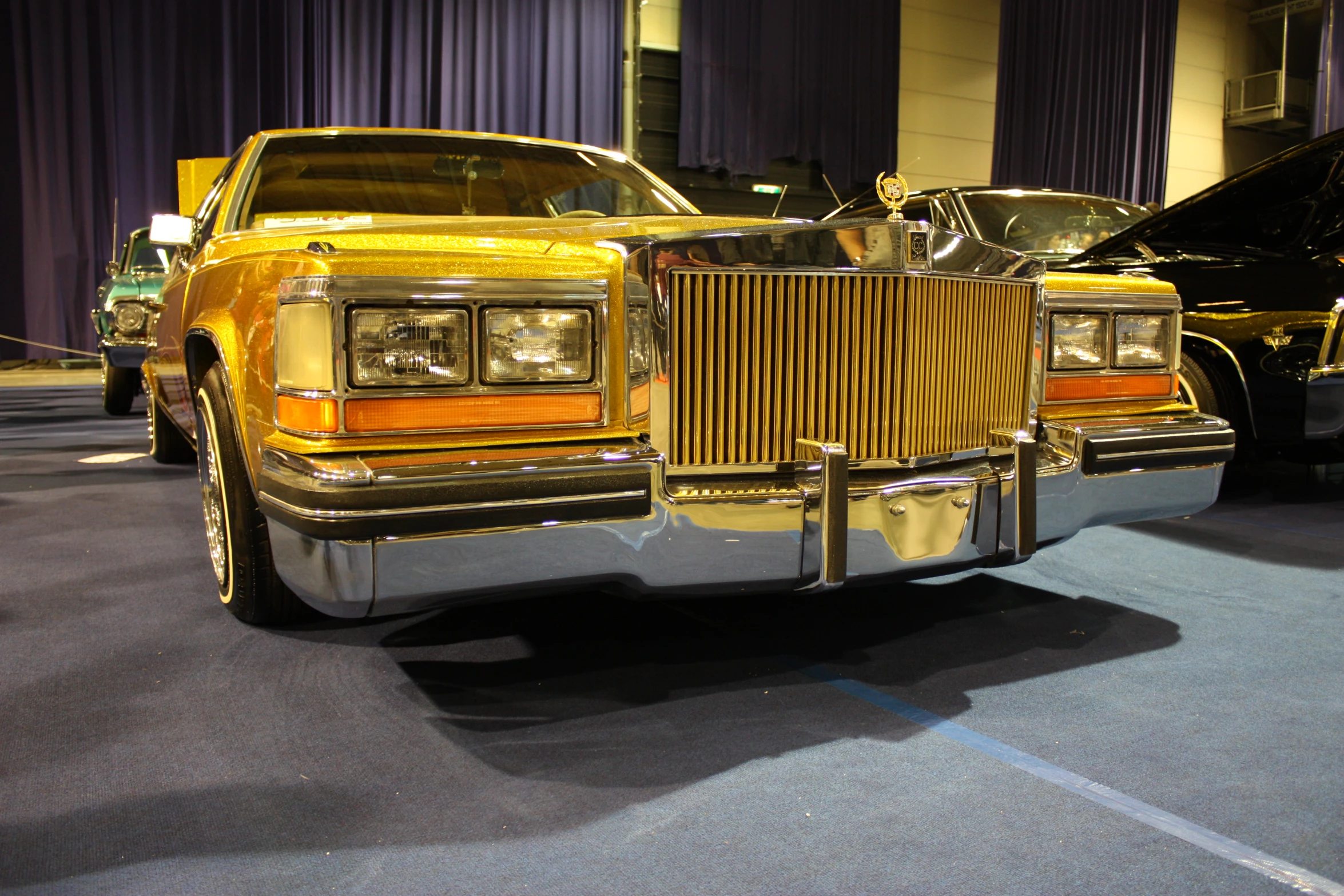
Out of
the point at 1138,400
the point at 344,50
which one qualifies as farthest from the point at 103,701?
the point at 344,50

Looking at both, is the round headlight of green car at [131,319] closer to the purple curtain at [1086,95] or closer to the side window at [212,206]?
the side window at [212,206]

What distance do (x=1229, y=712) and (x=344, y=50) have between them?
10.0 metres

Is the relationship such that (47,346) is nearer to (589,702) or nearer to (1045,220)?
(1045,220)

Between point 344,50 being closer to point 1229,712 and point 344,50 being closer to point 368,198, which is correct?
point 368,198

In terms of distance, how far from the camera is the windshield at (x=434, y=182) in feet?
8.72

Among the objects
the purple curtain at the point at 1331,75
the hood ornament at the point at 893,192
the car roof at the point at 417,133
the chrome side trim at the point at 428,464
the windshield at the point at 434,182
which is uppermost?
the purple curtain at the point at 1331,75

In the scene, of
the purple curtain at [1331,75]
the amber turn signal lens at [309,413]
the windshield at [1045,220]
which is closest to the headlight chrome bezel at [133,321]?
the windshield at [1045,220]

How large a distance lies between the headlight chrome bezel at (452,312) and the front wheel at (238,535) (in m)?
0.51

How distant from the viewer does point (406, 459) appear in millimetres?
1515

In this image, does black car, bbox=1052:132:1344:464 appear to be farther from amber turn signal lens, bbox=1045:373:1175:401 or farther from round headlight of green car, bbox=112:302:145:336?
round headlight of green car, bbox=112:302:145:336

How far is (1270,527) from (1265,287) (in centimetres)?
83

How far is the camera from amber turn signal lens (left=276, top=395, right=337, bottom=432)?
1.49 metres

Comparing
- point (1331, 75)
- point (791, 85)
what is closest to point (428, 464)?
point (791, 85)

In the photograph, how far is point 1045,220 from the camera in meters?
4.69
